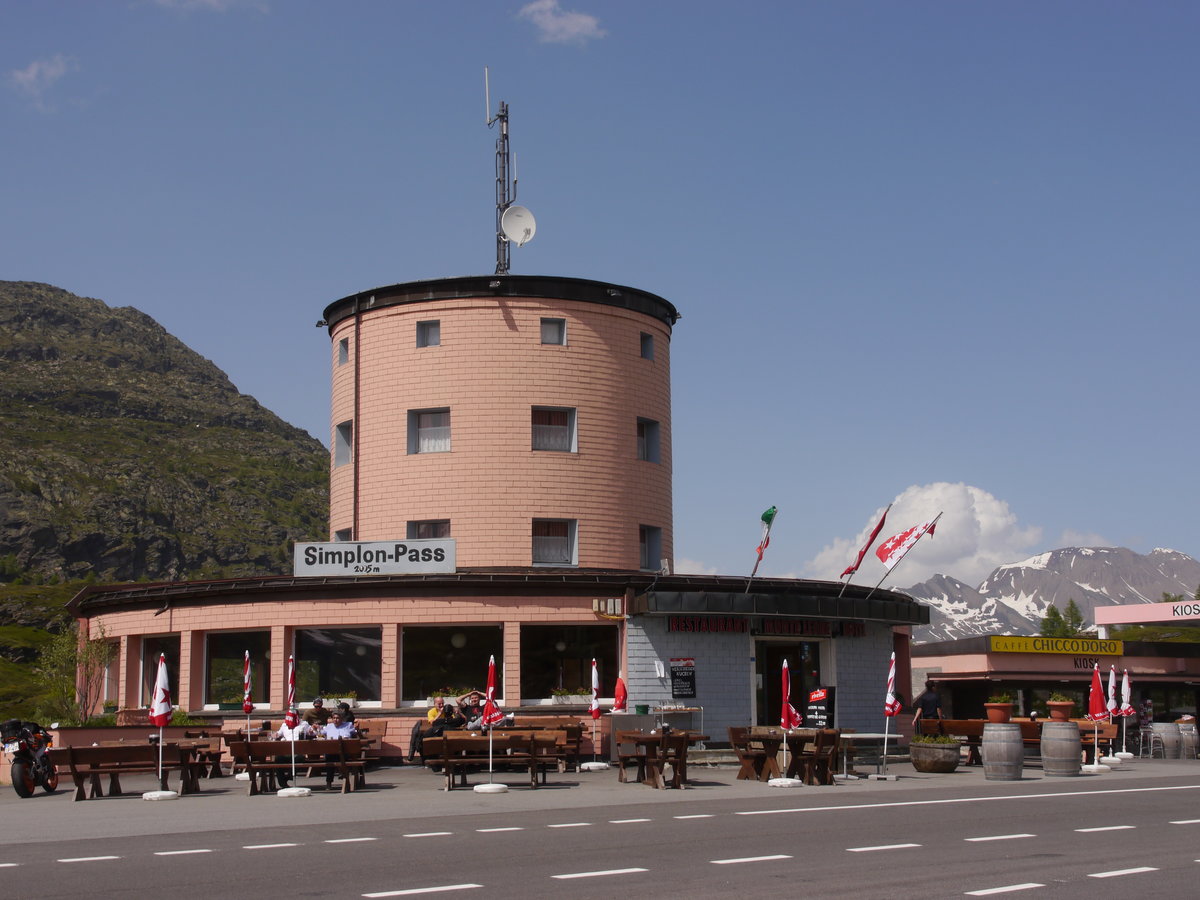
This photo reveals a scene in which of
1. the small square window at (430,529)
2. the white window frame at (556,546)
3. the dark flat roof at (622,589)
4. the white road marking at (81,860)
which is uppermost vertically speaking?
the small square window at (430,529)

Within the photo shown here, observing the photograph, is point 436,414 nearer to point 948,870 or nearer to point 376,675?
point 376,675

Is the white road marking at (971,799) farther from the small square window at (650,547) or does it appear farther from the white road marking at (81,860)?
the small square window at (650,547)

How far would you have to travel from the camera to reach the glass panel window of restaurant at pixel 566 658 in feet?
97.6

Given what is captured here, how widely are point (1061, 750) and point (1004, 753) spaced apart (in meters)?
2.34

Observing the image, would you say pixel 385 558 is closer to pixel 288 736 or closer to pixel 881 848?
pixel 288 736

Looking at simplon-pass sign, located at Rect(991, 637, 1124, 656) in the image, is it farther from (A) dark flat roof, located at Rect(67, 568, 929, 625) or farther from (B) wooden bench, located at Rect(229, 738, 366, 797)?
(B) wooden bench, located at Rect(229, 738, 366, 797)

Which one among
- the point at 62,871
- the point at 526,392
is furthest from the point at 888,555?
the point at 62,871

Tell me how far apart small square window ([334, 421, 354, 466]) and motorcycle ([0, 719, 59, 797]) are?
1398cm

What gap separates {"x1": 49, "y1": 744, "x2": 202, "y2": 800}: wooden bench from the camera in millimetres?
21484

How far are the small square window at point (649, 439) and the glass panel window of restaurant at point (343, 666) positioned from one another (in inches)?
377

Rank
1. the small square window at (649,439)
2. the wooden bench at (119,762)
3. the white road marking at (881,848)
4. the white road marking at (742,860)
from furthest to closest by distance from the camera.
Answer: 1. the small square window at (649,439)
2. the wooden bench at (119,762)
3. the white road marking at (881,848)
4. the white road marking at (742,860)

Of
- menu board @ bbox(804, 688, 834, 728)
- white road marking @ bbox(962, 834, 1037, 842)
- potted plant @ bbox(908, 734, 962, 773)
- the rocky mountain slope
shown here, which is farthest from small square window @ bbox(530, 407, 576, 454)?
the rocky mountain slope

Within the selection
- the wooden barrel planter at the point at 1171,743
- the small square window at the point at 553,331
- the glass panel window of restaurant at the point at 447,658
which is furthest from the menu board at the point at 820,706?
the small square window at the point at 553,331

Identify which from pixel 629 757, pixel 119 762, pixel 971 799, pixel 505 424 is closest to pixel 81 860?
pixel 119 762
